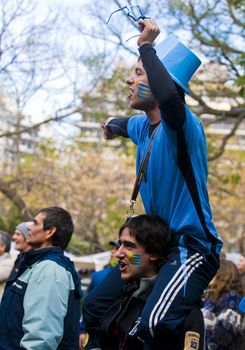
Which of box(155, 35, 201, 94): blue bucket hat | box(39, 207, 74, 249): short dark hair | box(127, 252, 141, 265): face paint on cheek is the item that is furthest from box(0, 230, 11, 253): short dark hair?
box(155, 35, 201, 94): blue bucket hat

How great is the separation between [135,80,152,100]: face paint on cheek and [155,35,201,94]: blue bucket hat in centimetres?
16

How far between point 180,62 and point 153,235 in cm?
83

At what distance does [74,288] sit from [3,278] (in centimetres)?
184

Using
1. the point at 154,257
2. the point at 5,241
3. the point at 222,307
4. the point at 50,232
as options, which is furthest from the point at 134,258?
the point at 5,241

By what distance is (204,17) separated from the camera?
505 inches

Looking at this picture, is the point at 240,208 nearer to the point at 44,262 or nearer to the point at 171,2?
the point at 171,2

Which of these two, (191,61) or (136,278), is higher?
(191,61)

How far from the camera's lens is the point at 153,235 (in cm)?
300

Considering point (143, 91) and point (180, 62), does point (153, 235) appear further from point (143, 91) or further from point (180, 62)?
point (180, 62)

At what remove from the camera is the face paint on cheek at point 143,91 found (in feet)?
10.3

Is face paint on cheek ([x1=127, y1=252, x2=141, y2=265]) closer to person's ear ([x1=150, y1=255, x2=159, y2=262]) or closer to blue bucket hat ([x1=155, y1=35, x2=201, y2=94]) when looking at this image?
person's ear ([x1=150, y1=255, x2=159, y2=262])

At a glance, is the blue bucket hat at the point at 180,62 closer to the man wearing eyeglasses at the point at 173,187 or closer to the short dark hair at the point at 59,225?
the man wearing eyeglasses at the point at 173,187

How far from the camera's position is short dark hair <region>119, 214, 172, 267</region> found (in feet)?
9.80

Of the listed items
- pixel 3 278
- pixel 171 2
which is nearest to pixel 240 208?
pixel 171 2
